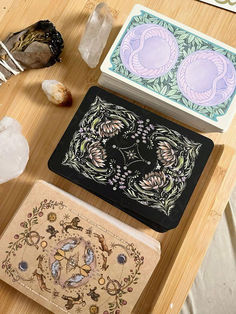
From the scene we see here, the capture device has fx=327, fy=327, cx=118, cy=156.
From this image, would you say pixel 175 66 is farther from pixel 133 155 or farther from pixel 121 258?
pixel 121 258

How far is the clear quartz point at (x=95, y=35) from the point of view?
0.60 meters

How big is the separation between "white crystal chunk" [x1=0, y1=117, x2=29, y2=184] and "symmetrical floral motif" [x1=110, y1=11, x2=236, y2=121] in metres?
0.20

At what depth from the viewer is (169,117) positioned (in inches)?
23.6

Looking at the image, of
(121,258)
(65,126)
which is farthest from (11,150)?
(121,258)

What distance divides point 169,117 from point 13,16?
367mm

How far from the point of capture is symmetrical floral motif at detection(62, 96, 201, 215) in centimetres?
53

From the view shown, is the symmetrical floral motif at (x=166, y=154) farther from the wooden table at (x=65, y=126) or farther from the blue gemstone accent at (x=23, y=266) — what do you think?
the blue gemstone accent at (x=23, y=266)

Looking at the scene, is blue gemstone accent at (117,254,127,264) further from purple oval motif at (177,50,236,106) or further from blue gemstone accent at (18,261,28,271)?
purple oval motif at (177,50,236,106)

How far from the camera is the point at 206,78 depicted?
0.56m

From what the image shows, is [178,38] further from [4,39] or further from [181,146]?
[4,39]

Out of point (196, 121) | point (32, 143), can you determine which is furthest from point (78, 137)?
point (196, 121)

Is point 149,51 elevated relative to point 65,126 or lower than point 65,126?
elevated

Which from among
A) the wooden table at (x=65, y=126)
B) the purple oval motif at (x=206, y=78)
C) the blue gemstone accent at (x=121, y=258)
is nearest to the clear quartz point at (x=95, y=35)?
the wooden table at (x=65, y=126)

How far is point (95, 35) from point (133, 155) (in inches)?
9.4
